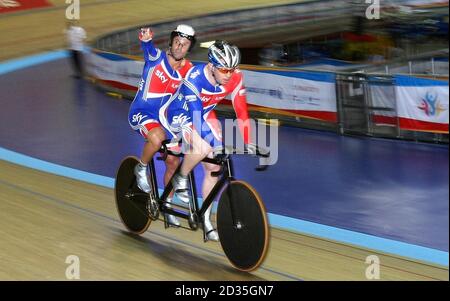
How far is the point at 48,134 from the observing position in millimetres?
10219

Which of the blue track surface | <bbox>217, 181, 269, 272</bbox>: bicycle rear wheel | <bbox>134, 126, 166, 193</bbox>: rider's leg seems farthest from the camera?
the blue track surface

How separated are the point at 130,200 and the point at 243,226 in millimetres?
1203

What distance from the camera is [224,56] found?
4469 millimetres

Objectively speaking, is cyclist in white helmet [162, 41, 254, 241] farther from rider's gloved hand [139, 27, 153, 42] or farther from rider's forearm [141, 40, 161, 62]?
rider's gloved hand [139, 27, 153, 42]

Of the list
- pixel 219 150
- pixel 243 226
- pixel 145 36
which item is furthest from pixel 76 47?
pixel 243 226

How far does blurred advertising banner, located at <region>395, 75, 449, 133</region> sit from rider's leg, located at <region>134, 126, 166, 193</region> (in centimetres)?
421

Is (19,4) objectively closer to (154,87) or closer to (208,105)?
(154,87)

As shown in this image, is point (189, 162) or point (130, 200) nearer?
point (189, 162)

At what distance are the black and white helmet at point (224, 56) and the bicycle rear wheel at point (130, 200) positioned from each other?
1256 mm

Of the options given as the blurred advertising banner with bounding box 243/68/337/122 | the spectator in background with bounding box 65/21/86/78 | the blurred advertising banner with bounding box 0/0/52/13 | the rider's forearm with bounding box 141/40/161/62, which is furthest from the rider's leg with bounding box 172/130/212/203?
the blurred advertising banner with bounding box 0/0/52/13

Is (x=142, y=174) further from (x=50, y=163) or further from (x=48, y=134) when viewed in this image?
(x=48, y=134)

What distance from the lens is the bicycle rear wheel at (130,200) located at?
5.41m

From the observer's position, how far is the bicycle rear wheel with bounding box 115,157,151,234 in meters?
5.41
